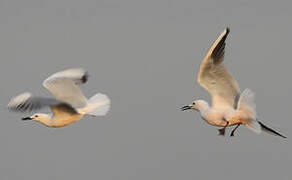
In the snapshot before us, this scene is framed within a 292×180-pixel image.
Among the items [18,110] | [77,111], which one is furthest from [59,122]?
[18,110]

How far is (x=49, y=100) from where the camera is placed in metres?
16.4

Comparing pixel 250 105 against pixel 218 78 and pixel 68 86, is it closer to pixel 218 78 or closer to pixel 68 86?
pixel 218 78

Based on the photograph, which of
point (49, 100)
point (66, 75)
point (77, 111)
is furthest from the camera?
point (66, 75)

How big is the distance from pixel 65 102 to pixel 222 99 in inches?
133

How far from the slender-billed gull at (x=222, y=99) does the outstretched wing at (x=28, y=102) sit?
3327 mm

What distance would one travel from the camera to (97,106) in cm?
1828

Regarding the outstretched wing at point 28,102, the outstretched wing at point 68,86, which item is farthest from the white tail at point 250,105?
the outstretched wing at point 28,102

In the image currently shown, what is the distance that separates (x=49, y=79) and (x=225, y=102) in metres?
3.11

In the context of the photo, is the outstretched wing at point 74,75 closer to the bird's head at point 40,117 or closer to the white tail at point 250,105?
the bird's head at point 40,117

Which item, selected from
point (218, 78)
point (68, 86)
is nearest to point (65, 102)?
point (68, 86)

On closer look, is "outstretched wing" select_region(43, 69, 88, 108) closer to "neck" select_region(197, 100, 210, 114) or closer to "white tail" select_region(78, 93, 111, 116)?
"white tail" select_region(78, 93, 111, 116)

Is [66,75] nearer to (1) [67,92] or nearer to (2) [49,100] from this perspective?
(1) [67,92]

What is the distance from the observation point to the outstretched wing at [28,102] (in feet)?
53.5

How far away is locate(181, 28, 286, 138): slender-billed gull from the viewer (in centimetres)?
1848
